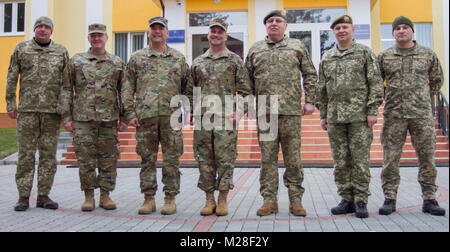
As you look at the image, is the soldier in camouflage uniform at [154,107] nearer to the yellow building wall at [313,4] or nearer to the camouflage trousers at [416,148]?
the camouflage trousers at [416,148]

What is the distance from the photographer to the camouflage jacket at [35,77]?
4809 millimetres

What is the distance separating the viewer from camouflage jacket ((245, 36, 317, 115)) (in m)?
4.34

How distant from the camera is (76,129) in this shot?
4707 millimetres

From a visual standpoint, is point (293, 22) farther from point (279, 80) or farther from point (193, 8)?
point (279, 80)

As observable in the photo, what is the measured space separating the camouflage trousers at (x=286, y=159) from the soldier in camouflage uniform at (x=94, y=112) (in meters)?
1.81

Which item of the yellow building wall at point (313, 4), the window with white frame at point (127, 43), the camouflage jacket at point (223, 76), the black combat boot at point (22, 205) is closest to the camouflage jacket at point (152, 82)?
the camouflage jacket at point (223, 76)

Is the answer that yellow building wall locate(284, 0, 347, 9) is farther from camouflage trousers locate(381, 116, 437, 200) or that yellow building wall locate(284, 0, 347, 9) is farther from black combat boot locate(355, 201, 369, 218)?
black combat boot locate(355, 201, 369, 218)

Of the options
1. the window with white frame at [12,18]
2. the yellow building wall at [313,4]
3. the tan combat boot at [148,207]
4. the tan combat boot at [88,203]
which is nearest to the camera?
the tan combat boot at [148,207]

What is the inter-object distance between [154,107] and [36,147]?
1.73 meters

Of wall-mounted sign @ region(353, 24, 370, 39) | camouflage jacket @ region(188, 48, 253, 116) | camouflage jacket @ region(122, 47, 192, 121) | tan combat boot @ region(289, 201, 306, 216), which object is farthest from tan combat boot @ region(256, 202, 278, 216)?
wall-mounted sign @ region(353, 24, 370, 39)

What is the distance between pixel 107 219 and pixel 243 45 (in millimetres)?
11909

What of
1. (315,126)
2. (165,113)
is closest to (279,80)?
(165,113)

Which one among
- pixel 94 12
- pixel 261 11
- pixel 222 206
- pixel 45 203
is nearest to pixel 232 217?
pixel 222 206

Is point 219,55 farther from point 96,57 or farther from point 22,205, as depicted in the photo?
point 22,205
